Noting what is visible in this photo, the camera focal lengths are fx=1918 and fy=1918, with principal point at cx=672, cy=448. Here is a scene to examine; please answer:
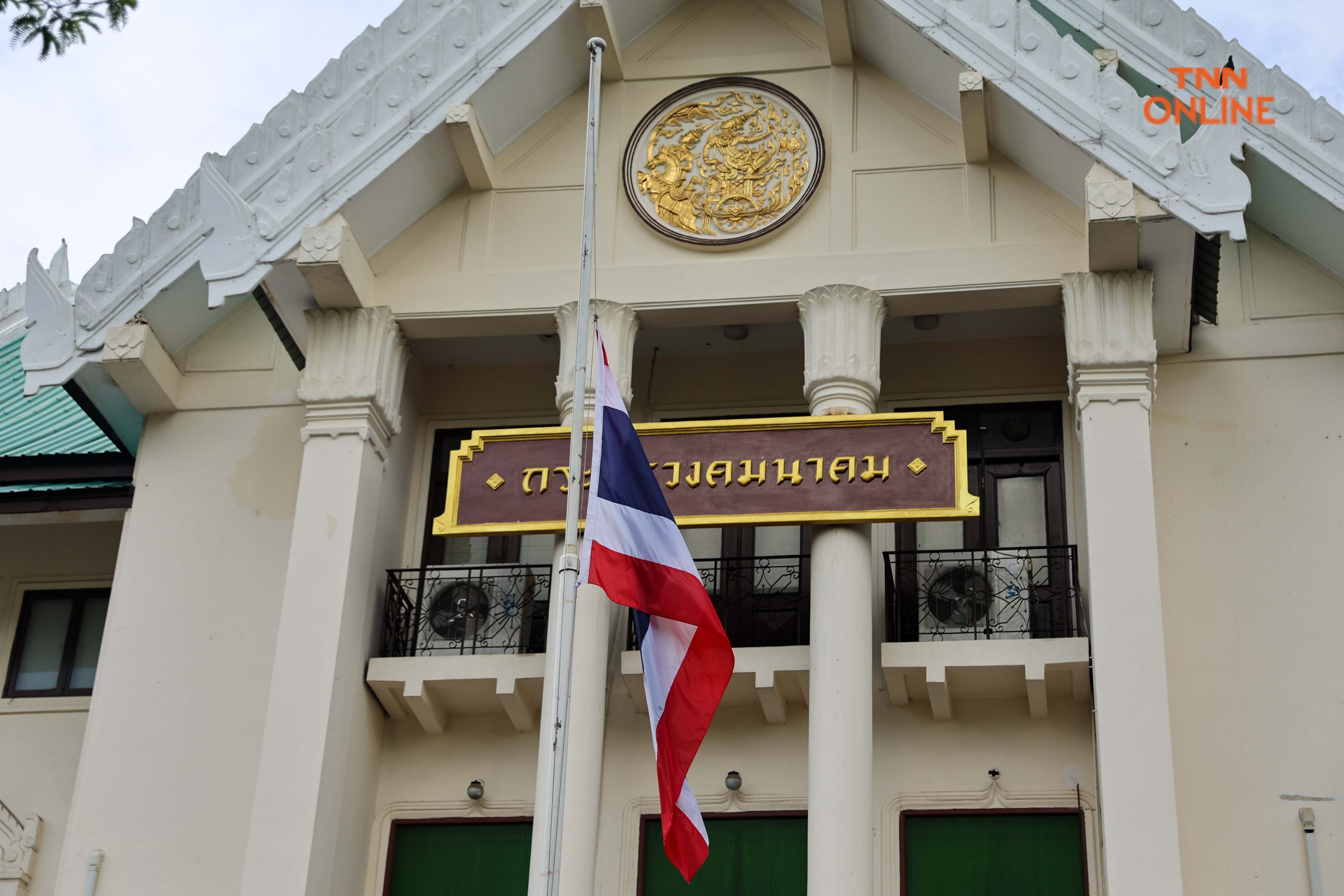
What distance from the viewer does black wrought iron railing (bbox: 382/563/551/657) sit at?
56.1 ft

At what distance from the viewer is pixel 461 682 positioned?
16531mm

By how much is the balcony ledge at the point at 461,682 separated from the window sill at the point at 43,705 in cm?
341

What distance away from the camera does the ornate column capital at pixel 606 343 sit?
16.5m

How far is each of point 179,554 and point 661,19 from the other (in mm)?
6718

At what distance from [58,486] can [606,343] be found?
19.1 feet

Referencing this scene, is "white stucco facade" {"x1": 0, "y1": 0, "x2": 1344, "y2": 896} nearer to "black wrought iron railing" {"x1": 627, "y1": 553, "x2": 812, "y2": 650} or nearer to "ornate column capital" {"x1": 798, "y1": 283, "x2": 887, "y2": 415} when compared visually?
"ornate column capital" {"x1": 798, "y1": 283, "x2": 887, "y2": 415}

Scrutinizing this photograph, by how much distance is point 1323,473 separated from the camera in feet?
52.4

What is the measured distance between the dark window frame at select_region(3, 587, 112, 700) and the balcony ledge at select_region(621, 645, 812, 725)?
5359 millimetres

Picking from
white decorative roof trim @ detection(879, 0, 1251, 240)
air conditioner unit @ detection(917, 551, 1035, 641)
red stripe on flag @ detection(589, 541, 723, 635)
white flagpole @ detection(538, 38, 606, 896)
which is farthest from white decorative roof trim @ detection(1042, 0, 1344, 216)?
red stripe on flag @ detection(589, 541, 723, 635)

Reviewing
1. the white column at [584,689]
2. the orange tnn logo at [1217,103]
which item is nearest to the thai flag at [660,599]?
the white column at [584,689]

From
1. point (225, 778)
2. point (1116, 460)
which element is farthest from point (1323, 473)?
point (225, 778)

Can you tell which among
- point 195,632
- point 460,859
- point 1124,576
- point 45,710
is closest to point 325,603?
point 195,632

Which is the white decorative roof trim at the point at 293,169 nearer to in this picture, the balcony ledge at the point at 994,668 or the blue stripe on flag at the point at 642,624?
the blue stripe on flag at the point at 642,624

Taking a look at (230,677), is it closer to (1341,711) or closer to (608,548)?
(608,548)
